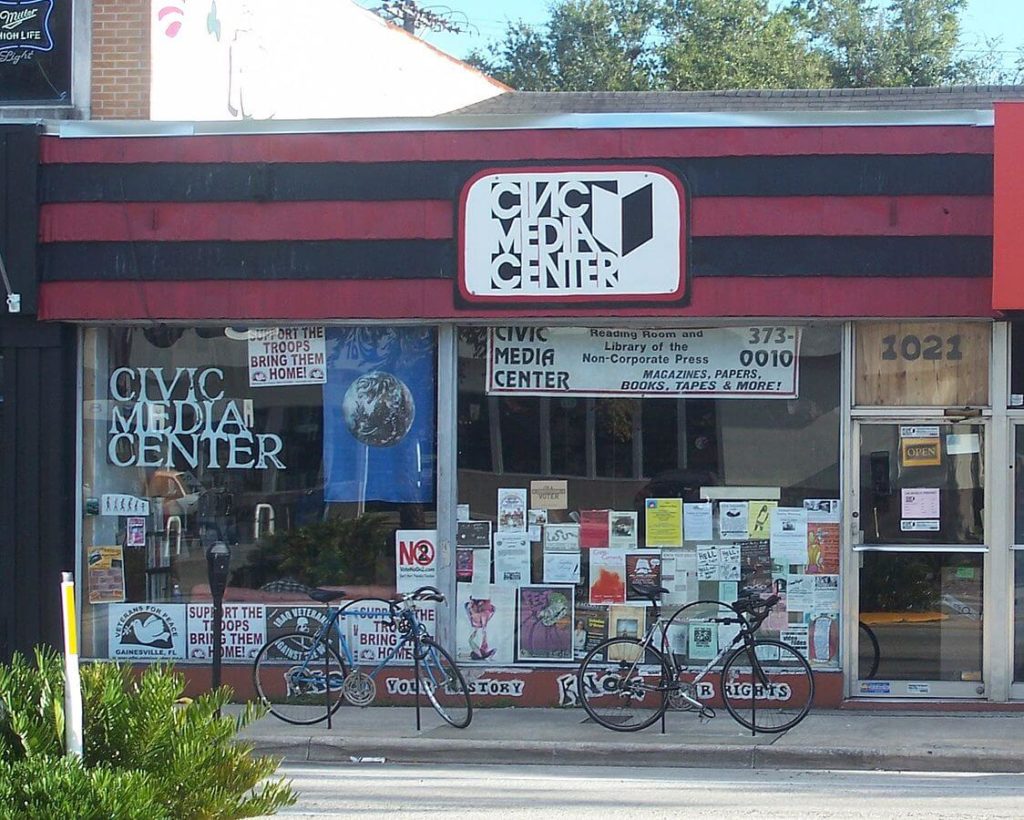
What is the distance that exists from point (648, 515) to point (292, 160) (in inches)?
157

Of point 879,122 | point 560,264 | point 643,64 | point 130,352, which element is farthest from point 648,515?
point 643,64

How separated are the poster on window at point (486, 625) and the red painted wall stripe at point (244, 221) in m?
2.87

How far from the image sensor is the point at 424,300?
10570 mm

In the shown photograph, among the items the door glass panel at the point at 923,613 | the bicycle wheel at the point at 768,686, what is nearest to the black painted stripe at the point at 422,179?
the door glass panel at the point at 923,613

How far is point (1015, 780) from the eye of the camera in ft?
28.0

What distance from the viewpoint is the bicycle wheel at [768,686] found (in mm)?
9703

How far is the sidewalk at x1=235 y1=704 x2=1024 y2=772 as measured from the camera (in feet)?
29.3

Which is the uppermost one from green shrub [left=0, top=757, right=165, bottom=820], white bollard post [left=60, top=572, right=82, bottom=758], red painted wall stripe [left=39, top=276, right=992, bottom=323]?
red painted wall stripe [left=39, top=276, right=992, bottom=323]

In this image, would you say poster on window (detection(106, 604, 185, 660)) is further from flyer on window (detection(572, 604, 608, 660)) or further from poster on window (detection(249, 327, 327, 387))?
flyer on window (detection(572, 604, 608, 660))

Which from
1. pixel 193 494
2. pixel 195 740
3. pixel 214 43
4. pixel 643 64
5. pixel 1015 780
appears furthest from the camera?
pixel 643 64

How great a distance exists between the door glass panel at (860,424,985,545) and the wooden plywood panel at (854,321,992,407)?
0.77ft

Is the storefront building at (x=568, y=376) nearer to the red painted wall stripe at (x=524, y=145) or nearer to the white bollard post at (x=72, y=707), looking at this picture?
the red painted wall stripe at (x=524, y=145)

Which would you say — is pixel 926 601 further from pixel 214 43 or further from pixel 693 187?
pixel 214 43

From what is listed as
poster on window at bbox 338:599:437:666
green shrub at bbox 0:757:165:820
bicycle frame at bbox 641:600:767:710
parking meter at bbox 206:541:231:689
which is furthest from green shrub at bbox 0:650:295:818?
poster on window at bbox 338:599:437:666
